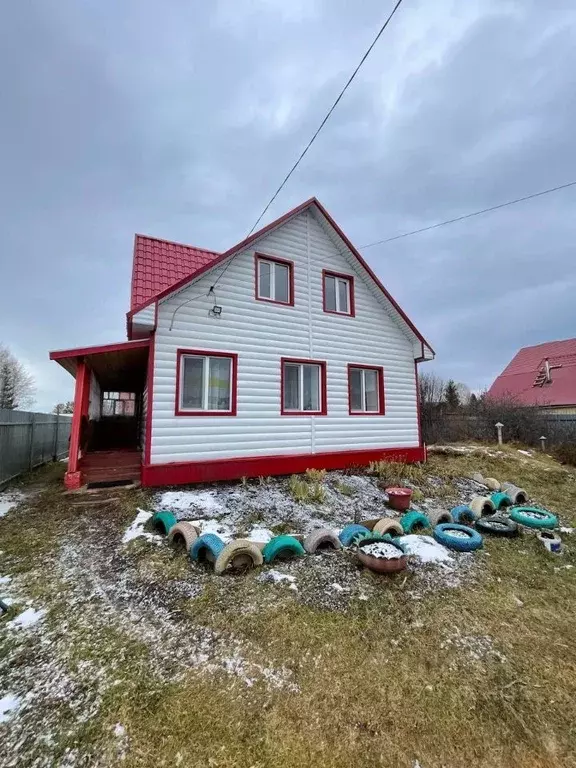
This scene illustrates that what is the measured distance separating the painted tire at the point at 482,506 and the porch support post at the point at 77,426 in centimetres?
815

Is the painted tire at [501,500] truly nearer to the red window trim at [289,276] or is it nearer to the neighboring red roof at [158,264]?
the red window trim at [289,276]

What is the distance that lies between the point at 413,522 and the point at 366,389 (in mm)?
5473

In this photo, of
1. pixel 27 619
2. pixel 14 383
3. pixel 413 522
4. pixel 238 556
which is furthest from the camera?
pixel 14 383

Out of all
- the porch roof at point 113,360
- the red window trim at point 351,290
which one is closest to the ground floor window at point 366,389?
the red window trim at point 351,290

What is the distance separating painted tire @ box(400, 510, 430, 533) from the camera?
5555 mm

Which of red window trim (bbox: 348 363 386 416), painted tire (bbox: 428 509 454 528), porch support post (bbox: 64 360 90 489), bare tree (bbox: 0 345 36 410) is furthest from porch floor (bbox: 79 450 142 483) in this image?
bare tree (bbox: 0 345 36 410)

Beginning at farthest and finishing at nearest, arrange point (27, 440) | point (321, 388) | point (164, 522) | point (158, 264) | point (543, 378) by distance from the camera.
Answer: point (543, 378) < point (27, 440) < point (321, 388) < point (158, 264) < point (164, 522)

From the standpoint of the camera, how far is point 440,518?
19.2ft

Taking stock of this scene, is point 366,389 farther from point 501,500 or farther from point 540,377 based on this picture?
point 540,377

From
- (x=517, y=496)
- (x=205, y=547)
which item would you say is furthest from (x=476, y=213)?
(x=205, y=547)

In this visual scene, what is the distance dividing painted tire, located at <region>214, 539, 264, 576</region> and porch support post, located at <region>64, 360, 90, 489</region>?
506 cm

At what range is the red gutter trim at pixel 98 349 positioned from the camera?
728 cm

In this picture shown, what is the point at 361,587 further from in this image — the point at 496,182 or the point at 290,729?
the point at 496,182

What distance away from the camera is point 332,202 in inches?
413
